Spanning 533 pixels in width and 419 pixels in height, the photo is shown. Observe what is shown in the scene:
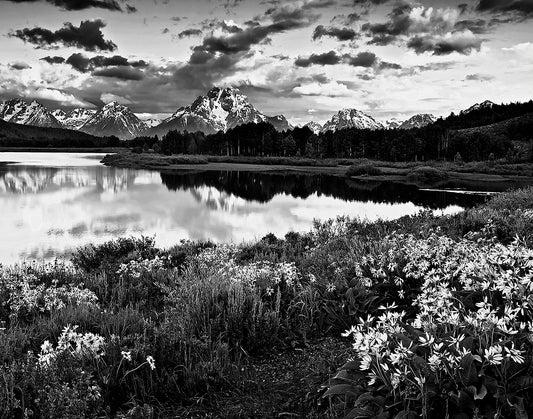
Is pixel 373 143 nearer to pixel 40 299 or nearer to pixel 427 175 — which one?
pixel 427 175

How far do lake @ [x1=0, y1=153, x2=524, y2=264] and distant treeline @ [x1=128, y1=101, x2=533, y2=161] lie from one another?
71.0 meters

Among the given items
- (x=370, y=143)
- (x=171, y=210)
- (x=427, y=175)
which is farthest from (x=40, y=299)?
(x=370, y=143)

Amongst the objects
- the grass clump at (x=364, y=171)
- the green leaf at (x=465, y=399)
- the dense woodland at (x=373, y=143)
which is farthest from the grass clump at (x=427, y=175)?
the green leaf at (x=465, y=399)

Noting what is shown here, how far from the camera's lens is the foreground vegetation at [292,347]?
3.99 m

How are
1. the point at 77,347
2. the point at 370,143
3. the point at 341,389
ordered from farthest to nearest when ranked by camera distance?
the point at 370,143 → the point at 77,347 → the point at 341,389

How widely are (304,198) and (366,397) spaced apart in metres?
41.0

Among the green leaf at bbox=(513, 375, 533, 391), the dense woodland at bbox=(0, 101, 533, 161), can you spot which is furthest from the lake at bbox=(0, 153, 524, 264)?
the dense woodland at bbox=(0, 101, 533, 161)

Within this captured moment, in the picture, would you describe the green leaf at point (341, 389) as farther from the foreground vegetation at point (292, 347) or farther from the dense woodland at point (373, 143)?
the dense woodland at point (373, 143)

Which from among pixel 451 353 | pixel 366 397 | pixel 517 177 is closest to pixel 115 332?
pixel 366 397

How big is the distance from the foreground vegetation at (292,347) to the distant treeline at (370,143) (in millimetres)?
105295

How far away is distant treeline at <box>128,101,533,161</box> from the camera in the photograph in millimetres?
130125

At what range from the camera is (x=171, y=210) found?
33.4 meters

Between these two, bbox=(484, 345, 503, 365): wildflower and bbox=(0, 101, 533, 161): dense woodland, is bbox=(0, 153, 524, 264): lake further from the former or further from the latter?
bbox=(0, 101, 533, 161): dense woodland

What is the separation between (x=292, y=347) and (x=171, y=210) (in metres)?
27.4
